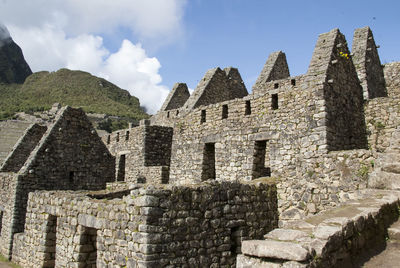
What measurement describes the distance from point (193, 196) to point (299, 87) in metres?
5.05

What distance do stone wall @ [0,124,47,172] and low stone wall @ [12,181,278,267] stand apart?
7.41m

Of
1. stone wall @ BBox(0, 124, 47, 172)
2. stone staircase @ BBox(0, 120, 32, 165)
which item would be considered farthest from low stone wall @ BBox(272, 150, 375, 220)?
stone staircase @ BBox(0, 120, 32, 165)

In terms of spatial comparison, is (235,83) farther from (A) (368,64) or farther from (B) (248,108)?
(B) (248,108)

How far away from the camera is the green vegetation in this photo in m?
62.8

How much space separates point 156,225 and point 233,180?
143 inches

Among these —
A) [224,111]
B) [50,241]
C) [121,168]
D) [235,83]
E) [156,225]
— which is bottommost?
[50,241]

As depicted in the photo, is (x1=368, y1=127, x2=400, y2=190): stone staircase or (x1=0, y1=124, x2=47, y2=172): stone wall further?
(x1=0, y1=124, x2=47, y2=172): stone wall

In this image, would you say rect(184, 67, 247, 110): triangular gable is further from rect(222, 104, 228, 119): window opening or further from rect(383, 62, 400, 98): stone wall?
rect(383, 62, 400, 98): stone wall

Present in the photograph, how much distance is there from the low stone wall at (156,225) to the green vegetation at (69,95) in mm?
48608

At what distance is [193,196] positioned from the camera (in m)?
6.68

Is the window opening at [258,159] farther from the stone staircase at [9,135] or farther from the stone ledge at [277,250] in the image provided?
the stone staircase at [9,135]

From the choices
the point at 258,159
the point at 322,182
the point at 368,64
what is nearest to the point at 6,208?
the point at 258,159

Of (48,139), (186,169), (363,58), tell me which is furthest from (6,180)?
(363,58)

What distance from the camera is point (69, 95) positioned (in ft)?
233
